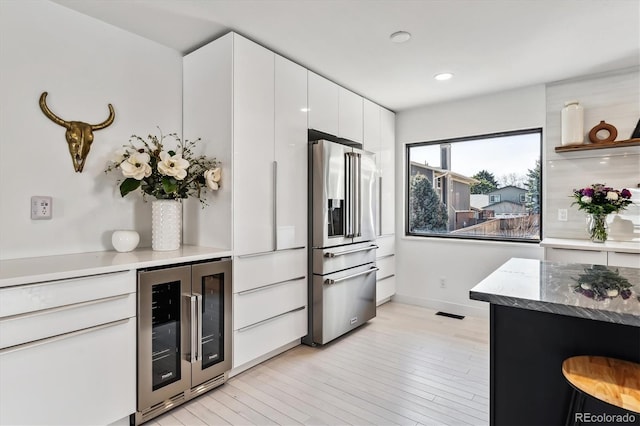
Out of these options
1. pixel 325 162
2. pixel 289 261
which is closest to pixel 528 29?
pixel 325 162

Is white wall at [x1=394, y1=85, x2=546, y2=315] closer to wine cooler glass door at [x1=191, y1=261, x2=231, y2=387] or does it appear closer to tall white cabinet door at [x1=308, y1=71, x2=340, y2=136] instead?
tall white cabinet door at [x1=308, y1=71, x2=340, y2=136]

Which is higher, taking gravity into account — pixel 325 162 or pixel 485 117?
pixel 485 117

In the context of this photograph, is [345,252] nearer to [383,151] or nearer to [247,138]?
[247,138]

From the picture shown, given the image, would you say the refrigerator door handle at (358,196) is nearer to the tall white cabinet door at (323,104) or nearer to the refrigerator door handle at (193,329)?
the tall white cabinet door at (323,104)

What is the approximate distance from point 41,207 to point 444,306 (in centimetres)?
392

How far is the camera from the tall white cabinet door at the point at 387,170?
412 centimetres

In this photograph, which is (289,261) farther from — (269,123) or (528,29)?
(528,29)

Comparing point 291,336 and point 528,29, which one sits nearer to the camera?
point 528,29

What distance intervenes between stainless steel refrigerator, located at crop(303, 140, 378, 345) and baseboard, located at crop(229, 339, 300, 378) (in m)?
0.14

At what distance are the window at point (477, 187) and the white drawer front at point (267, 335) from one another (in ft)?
7.05

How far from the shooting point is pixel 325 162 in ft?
9.64

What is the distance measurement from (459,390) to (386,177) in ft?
8.31

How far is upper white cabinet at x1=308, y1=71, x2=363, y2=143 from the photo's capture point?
3.08m

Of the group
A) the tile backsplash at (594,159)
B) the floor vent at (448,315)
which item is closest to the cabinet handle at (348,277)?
the floor vent at (448,315)
